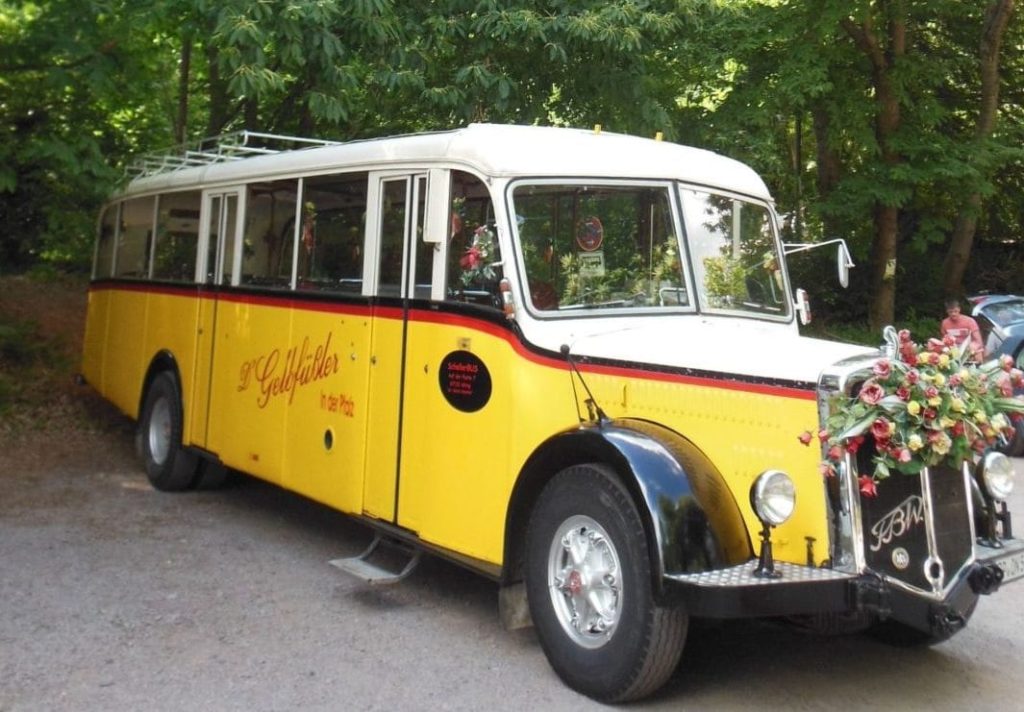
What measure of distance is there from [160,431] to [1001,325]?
1047cm

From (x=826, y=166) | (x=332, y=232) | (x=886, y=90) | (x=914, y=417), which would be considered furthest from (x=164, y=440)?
(x=826, y=166)

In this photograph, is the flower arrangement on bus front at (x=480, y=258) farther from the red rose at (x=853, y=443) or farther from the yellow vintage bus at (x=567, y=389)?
the red rose at (x=853, y=443)

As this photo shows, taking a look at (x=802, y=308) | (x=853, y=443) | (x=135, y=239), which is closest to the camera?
(x=853, y=443)

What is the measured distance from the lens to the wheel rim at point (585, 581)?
4.74 m

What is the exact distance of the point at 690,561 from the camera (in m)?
4.34

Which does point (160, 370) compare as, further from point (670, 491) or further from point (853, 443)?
point (853, 443)

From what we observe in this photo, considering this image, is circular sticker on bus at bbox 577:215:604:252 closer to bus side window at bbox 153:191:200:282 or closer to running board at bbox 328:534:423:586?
running board at bbox 328:534:423:586

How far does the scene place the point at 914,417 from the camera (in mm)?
4266

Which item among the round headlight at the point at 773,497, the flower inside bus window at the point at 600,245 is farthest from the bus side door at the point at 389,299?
the round headlight at the point at 773,497

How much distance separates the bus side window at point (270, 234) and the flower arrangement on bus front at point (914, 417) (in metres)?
4.25

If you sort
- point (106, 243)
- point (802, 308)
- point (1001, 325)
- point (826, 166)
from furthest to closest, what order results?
1. point (826, 166)
2. point (1001, 325)
3. point (106, 243)
4. point (802, 308)

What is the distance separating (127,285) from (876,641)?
747cm

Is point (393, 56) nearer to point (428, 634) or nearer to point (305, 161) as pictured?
point (305, 161)

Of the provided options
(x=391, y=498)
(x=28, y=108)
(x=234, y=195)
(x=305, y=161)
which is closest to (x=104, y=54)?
(x=28, y=108)
